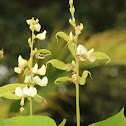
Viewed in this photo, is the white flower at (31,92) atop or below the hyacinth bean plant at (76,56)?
below

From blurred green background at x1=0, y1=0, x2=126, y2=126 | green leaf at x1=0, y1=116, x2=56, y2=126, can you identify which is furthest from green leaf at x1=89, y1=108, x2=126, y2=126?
blurred green background at x1=0, y1=0, x2=126, y2=126

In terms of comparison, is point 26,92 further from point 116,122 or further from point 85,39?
point 85,39

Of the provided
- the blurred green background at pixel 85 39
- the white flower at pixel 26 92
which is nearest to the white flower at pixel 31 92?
the white flower at pixel 26 92

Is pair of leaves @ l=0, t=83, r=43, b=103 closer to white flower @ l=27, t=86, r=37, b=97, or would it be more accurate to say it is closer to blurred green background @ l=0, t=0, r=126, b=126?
white flower @ l=27, t=86, r=37, b=97

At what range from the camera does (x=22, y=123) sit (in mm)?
314

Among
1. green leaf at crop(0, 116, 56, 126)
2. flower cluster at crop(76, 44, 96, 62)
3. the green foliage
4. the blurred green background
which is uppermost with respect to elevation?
the blurred green background

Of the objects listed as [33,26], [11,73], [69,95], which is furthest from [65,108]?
[33,26]

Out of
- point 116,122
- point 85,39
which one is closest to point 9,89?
point 116,122

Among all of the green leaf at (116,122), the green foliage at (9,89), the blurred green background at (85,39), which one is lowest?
the green leaf at (116,122)

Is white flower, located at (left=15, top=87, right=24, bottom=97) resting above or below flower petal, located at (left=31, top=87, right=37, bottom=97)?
above

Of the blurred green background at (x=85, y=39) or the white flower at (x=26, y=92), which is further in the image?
the blurred green background at (x=85, y=39)

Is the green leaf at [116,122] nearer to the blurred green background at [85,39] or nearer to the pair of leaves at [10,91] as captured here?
the pair of leaves at [10,91]

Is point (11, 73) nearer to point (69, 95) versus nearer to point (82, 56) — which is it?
point (69, 95)

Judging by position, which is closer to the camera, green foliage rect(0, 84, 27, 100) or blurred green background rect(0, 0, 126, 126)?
green foliage rect(0, 84, 27, 100)
